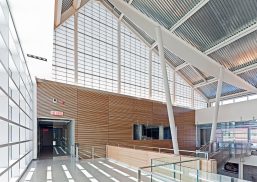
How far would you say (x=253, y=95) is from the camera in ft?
76.9

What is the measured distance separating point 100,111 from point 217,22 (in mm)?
11405

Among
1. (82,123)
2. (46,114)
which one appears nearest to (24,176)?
(46,114)

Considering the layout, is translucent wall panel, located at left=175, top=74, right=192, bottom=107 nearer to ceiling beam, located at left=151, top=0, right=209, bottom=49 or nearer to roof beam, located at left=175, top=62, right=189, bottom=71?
roof beam, located at left=175, top=62, right=189, bottom=71

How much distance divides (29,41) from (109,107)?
11.0m

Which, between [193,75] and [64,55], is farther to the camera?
[193,75]

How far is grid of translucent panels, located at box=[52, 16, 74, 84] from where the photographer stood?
16.3 metres

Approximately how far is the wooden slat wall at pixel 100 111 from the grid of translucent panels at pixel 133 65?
4.02 ft

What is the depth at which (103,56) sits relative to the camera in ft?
64.1

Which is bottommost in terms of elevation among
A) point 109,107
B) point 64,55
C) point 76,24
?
point 109,107

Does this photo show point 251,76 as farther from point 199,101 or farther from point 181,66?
point 199,101

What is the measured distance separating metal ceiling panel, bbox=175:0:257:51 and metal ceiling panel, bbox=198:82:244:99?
6335 mm

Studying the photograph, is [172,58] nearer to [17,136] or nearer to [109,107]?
[109,107]

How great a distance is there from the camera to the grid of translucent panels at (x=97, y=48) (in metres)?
18.0

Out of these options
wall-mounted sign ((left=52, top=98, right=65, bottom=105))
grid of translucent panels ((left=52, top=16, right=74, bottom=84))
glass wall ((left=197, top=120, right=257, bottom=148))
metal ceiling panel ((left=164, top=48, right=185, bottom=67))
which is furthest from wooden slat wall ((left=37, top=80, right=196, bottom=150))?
glass wall ((left=197, top=120, right=257, bottom=148))
